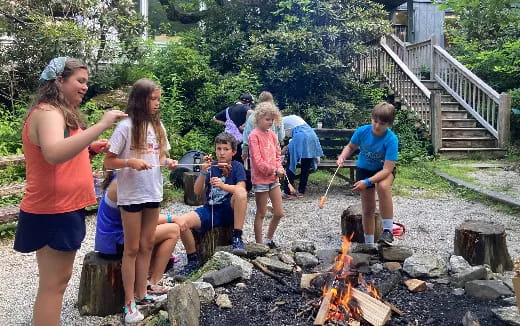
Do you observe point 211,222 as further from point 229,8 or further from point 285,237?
point 229,8

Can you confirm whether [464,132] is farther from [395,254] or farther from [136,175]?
[136,175]

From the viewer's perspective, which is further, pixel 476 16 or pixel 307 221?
pixel 476 16

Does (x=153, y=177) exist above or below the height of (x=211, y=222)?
above

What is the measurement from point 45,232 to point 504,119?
11.6 meters

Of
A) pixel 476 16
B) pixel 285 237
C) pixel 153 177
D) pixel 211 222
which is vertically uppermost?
pixel 476 16

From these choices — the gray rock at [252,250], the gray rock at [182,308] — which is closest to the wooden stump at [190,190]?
the gray rock at [252,250]

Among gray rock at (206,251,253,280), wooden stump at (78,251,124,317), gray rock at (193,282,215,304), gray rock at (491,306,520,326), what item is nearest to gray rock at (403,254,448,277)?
gray rock at (491,306,520,326)

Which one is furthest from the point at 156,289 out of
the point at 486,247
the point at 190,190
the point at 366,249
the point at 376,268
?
the point at 190,190

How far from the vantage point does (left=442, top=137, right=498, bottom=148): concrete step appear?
39.4 feet

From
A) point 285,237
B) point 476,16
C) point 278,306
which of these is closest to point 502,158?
point 476,16

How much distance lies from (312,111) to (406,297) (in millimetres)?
8577

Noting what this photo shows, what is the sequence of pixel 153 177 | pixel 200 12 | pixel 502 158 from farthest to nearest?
Result: pixel 200 12
pixel 502 158
pixel 153 177

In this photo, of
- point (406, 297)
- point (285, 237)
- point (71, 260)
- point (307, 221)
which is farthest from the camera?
point (307, 221)

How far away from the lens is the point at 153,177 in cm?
358
